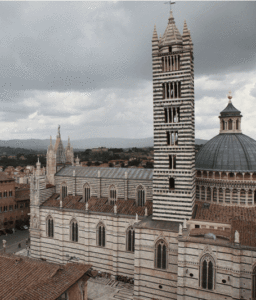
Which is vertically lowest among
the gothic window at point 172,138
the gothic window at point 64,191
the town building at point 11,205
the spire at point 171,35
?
the town building at point 11,205

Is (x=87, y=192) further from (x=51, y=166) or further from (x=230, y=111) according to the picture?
(x=230, y=111)

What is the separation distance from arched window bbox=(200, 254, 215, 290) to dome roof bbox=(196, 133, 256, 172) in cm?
1018

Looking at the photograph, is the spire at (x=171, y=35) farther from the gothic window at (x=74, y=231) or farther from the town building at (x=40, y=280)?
the gothic window at (x=74, y=231)

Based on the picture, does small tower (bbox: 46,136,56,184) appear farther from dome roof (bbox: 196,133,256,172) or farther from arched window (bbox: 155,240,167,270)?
dome roof (bbox: 196,133,256,172)

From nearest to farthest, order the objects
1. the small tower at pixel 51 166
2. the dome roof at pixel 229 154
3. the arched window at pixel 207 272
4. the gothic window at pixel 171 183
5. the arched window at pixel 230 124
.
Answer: the arched window at pixel 207 272, the gothic window at pixel 171 183, the dome roof at pixel 229 154, the arched window at pixel 230 124, the small tower at pixel 51 166

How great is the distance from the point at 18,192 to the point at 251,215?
4468 centimetres

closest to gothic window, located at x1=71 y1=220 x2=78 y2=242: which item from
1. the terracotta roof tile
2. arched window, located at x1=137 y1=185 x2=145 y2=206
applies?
arched window, located at x1=137 y1=185 x2=145 y2=206

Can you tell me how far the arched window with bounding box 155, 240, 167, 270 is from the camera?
933 inches

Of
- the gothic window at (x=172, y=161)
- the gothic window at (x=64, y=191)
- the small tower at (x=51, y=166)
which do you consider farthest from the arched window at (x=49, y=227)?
the gothic window at (x=172, y=161)

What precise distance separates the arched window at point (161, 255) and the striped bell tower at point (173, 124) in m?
2.71

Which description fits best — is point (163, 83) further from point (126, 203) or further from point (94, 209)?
point (94, 209)

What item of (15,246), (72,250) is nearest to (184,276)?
(72,250)

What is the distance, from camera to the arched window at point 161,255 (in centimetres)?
2369

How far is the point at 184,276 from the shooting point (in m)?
20.7
